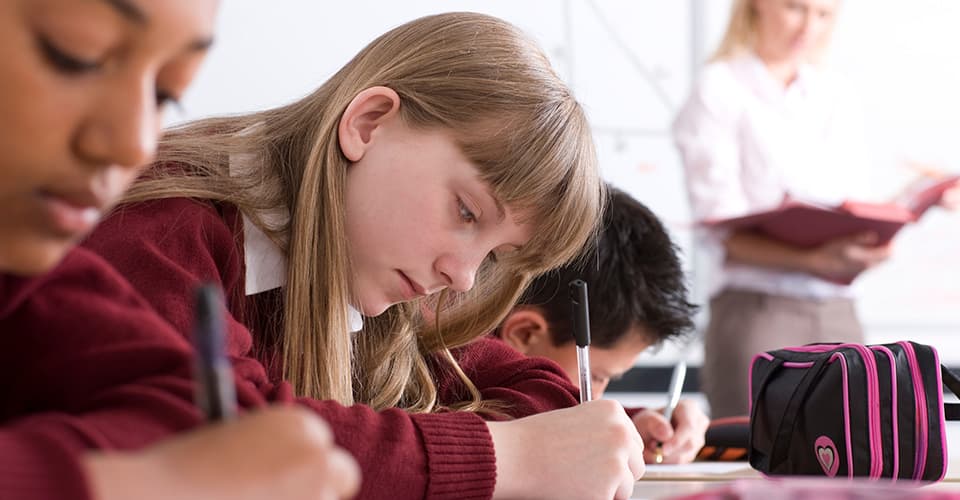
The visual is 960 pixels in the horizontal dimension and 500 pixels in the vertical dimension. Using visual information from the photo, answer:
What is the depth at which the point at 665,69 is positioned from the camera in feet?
9.72

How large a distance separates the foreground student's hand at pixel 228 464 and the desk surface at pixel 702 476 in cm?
58

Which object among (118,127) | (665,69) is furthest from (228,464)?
(665,69)

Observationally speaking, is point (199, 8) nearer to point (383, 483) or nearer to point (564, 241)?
point (383, 483)

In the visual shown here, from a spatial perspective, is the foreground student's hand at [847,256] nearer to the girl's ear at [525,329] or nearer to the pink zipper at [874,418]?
the girl's ear at [525,329]

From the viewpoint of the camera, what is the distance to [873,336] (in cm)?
298

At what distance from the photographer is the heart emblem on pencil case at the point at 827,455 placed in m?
1.04

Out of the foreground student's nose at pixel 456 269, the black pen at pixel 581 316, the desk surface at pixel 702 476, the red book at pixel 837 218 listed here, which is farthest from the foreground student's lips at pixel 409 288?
the red book at pixel 837 218

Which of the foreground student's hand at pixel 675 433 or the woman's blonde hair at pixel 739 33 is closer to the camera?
the foreground student's hand at pixel 675 433

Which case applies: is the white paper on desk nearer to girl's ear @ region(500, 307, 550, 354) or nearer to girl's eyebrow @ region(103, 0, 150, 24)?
girl's ear @ region(500, 307, 550, 354)

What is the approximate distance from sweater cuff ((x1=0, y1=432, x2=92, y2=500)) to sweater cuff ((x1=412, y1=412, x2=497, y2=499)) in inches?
14.4

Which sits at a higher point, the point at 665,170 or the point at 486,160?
the point at 486,160

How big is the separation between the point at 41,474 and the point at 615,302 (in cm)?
112

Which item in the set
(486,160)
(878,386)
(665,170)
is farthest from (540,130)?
(665,170)

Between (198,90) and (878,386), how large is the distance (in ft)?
7.42
